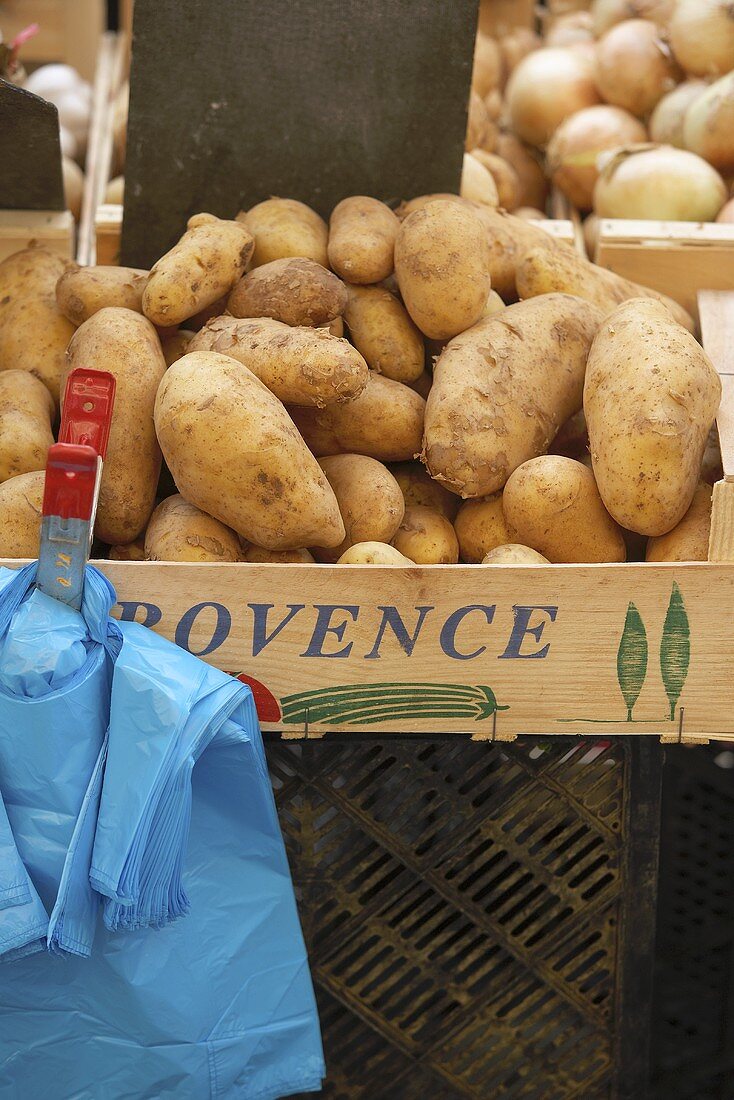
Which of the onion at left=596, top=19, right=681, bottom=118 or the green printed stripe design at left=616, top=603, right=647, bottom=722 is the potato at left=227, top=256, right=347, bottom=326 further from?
the onion at left=596, top=19, right=681, bottom=118

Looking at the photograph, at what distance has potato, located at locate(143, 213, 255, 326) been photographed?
4.52 ft

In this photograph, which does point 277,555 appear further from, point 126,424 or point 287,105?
point 287,105

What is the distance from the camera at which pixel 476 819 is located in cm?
124

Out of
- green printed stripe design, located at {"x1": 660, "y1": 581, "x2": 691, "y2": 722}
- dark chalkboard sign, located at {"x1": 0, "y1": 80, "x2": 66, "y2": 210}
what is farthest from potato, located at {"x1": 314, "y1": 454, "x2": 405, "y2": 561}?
dark chalkboard sign, located at {"x1": 0, "y1": 80, "x2": 66, "y2": 210}

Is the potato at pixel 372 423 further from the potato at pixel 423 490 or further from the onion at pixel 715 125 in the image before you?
the onion at pixel 715 125

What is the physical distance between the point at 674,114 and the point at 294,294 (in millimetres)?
1340

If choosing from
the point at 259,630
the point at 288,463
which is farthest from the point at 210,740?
the point at 288,463

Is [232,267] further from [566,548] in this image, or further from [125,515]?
[566,548]

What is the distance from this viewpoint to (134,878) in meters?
0.99

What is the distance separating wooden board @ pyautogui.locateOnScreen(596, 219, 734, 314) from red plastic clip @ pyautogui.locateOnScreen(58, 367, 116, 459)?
973mm

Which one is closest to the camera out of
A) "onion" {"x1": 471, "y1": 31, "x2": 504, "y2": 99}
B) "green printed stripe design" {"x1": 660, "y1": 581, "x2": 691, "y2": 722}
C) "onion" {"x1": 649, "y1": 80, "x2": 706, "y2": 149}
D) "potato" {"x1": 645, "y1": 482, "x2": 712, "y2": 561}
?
"green printed stripe design" {"x1": 660, "y1": 581, "x2": 691, "y2": 722}

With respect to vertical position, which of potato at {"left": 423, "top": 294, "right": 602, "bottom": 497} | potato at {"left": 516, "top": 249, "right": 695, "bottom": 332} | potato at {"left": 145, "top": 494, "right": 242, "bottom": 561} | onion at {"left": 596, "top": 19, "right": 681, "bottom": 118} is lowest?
potato at {"left": 145, "top": 494, "right": 242, "bottom": 561}

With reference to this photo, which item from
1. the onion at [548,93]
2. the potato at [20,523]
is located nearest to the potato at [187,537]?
the potato at [20,523]

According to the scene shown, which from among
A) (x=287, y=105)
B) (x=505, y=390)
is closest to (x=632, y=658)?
(x=505, y=390)
